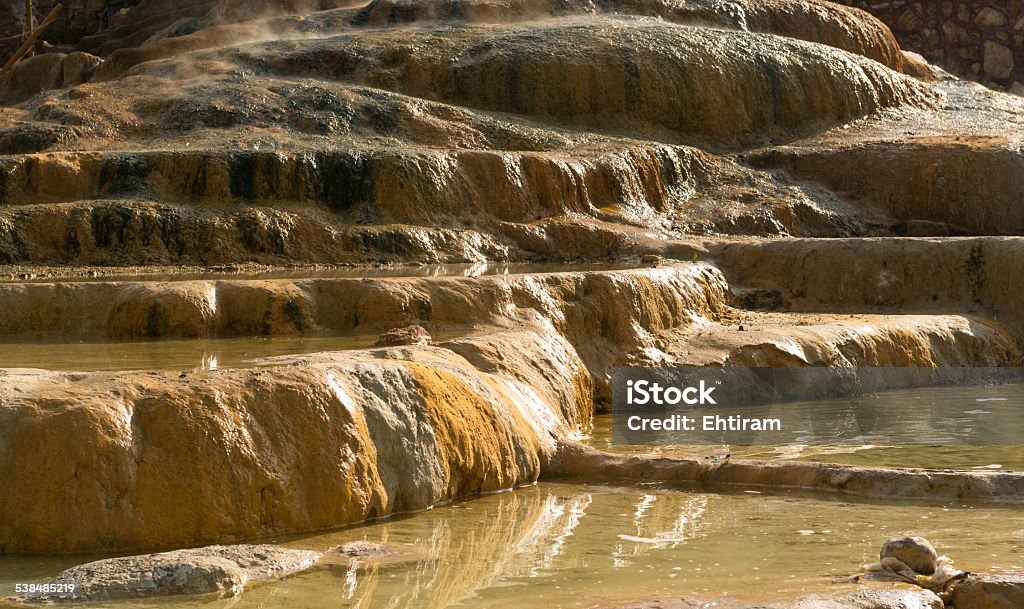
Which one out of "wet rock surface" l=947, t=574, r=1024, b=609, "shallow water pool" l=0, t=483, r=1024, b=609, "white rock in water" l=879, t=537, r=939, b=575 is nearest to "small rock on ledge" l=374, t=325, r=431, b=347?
"shallow water pool" l=0, t=483, r=1024, b=609

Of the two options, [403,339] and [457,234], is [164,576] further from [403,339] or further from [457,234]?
[457,234]

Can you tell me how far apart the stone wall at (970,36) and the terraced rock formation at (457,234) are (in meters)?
6.38

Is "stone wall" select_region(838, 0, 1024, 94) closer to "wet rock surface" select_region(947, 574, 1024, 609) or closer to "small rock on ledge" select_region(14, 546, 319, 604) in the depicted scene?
"wet rock surface" select_region(947, 574, 1024, 609)

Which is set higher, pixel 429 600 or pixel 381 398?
pixel 381 398

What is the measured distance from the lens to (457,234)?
53.0 feet

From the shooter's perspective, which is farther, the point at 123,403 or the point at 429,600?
the point at 123,403

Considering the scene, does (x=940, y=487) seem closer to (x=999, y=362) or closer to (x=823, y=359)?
(x=823, y=359)

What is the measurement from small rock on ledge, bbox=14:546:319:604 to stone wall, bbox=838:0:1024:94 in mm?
30092

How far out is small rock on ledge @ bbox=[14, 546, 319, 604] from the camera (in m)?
5.29

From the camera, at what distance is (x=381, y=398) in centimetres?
714

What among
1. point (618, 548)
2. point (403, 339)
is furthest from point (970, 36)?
point (618, 548)

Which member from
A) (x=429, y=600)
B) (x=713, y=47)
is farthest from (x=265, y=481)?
(x=713, y=47)

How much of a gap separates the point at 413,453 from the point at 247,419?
1.02m

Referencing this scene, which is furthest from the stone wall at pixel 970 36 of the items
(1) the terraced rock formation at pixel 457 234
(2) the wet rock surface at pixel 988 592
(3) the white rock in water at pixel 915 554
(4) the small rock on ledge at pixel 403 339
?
(2) the wet rock surface at pixel 988 592
